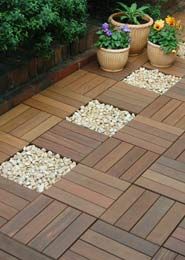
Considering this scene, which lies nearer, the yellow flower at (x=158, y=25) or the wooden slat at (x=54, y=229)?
the wooden slat at (x=54, y=229)

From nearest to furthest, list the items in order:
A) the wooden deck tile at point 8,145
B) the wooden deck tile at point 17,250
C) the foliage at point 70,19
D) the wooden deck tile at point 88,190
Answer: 1. the wooden deck tile at point 17,250
2. the wooden deck tile at point 88,190
3. the wooden deck tile at point 8,145
4. the foliage at point 70,19

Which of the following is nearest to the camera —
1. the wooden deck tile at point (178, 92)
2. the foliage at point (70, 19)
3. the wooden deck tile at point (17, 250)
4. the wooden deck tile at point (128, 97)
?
the wooden deck tile at point (17, 250)

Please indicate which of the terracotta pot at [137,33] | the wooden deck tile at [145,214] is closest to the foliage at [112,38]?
the terracotta pot at [137,33]

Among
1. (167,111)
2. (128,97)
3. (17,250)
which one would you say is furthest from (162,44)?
(17,250)

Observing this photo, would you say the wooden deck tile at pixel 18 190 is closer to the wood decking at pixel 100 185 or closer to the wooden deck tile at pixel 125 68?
the wood decking at pixel 100 185

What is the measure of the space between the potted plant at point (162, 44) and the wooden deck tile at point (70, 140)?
3.42ft

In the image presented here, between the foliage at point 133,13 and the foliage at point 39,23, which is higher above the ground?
the foliage at point 39,23

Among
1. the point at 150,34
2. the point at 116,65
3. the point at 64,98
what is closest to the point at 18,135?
the point at 64,98

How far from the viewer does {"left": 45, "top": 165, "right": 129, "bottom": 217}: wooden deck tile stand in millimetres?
2610

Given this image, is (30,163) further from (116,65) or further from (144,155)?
(116,65)

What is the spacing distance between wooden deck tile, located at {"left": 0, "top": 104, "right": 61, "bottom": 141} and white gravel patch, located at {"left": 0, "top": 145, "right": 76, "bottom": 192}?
0.16 metres

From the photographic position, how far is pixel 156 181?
2.78 meters

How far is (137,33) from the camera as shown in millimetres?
4066

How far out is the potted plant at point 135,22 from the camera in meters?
4.05
